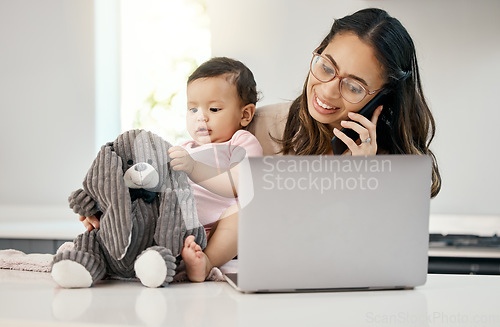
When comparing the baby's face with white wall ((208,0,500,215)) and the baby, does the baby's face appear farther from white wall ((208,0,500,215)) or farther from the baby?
white wall ((208,0,500,215))

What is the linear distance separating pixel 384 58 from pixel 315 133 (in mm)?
266

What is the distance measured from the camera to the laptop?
2.37ft

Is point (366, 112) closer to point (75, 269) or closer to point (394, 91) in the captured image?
point (394, 91)

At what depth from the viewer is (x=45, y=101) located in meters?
2.85

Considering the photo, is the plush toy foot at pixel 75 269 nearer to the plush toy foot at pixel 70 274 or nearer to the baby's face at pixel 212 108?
the plush toy foot at pixel 70 274

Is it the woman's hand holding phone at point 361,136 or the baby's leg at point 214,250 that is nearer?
the baby's leg at point 214,250

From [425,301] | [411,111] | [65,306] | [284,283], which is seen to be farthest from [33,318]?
[411,111]

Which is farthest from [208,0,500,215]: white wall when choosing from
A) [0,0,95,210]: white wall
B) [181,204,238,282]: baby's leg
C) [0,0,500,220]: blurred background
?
[181,204,238,282]: baby's leg

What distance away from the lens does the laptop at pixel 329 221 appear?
0.72m

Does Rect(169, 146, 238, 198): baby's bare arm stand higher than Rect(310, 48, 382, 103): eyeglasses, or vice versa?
Rect(310, 48, 382, 103): eyeglasses

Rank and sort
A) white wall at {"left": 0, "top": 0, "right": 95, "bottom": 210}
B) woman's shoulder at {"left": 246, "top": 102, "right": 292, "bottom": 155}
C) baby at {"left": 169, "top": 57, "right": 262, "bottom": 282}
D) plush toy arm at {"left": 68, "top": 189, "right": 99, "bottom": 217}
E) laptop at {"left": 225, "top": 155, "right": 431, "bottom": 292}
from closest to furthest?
laptop at {"left": 225, "top": 155, "right": 431, "bottom": 292} < plush toy arm at {"left": 68, "top": 189, "right": 99, "bottom": 217} < baby at {"left": 169, "top": 57, "right": 262, "bottom": 282} < woman's shoulder at {"left": 246, "top": 102, "right": 292, "bottom": 155} < white wall at {"left": 0, "top": 0, "right": 95, "bottom": 210}

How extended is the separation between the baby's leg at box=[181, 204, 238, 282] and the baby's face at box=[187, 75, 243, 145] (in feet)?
1.29

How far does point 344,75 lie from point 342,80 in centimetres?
1

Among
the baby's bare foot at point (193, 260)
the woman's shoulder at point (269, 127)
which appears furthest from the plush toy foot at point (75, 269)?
the woman's shoulder at point (269, 127)
